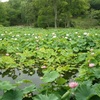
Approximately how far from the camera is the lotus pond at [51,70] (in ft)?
7.46

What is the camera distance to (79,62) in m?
4.84

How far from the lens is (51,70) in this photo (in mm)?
4168

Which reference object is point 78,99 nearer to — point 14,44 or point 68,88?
point 68,88

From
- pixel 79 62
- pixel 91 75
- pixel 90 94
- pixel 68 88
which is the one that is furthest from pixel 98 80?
pixel 79 62

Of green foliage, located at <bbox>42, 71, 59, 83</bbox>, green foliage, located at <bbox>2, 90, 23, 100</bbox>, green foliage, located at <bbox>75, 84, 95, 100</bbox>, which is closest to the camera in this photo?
green foliage, located at <bbox>75, 84, 95, 100</bbox>

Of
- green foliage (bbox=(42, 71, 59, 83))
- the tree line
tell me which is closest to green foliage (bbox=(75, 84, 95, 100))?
green foliage (bbox=(42, 71, 59, 83))

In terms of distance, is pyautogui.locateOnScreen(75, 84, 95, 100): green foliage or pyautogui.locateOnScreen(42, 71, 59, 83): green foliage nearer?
pyautogui.locateOnScreen(75, 84, 95, 100): green foliage

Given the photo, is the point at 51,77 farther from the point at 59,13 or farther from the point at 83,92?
the point at 59,13

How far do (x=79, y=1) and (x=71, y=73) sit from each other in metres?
26.4

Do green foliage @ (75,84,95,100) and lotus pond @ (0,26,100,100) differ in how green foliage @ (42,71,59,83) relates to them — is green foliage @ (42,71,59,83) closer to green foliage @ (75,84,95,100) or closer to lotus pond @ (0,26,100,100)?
lotus pond @ (0,26,100,100)

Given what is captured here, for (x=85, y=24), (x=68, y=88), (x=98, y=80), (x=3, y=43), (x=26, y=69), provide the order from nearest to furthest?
1. (x=68, y=88)
2. (x=98, y=80)
3. (x=26, y=69)
4. (x=3, y=43)
5. (x=85, y=24)

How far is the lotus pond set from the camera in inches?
89.5

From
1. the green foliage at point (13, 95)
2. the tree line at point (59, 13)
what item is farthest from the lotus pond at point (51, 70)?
the tree line at point (59, 13)

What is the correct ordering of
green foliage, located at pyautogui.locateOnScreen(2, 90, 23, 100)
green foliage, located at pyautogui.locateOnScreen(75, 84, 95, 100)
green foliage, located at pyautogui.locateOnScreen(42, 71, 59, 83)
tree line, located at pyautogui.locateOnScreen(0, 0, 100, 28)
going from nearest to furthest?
green foliage, located at pyautogui.locateOnScreen(75, 84, 95, 100), green foliage, located at pyautogui.locateOnScreen(2, 90, 23, 100), green foliage, located at pyautogui.locateOnScreen(42, 71, 59, 83), tree line, located at pyautogui.locateOnScreen(0, 0, 100, 28)
